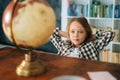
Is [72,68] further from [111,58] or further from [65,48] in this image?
[111,58]

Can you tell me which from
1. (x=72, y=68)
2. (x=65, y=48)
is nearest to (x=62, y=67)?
(x=72, y=68)

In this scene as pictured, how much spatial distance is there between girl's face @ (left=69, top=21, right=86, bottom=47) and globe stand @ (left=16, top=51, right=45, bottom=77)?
87 cm

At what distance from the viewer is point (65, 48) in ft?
6.82

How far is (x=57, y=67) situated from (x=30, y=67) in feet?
0.59

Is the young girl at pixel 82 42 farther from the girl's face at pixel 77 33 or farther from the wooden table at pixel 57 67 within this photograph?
the wooden table at pixel 57 67

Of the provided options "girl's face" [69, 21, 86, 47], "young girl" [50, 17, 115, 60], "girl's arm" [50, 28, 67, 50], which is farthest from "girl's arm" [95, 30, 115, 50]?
"girl's arm" [50, 28, 67, 50]

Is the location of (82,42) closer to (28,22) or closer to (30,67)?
(30,67)

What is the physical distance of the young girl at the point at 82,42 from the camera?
201 centimetres

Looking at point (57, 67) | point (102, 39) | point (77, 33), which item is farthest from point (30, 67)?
point (102, 39)

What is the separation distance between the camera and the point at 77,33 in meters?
2.05

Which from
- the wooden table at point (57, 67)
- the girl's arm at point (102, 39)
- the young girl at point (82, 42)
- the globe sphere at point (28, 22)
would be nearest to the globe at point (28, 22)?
the globe sphere at point (28, 22)

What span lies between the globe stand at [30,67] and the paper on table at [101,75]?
0.26m

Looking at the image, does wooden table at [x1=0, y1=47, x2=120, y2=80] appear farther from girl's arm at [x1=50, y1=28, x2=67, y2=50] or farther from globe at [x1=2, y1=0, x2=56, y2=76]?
girl's arm at [x1=50, y1=28, x2=67, y2=50]

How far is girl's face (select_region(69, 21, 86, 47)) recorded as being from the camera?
2.04 metres
